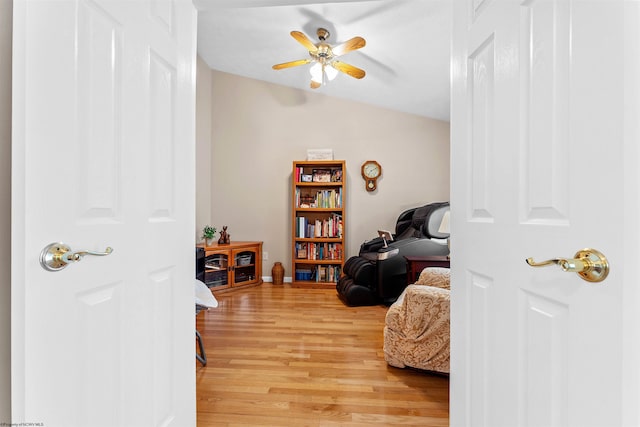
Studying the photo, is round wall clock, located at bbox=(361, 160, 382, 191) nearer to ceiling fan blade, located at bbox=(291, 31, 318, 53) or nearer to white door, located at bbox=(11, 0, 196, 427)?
ceiling fan blade, located at bbox=(291, 31, 318, 53)

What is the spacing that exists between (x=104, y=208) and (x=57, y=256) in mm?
196

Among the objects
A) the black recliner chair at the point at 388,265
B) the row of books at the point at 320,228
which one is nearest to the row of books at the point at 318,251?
the row of books at the point at 320,228

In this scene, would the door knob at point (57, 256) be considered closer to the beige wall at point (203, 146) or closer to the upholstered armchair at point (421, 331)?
the upholstered armchair at point (421, 331)

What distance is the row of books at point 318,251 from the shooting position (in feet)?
15.5

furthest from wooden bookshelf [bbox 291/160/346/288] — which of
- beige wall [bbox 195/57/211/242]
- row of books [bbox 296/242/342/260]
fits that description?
beige wall [bbox 195/57/211/242]

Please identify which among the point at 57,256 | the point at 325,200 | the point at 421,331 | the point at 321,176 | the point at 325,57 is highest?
the point at 325,57

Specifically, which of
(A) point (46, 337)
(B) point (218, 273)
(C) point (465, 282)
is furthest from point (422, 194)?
(A) point (46, 337)

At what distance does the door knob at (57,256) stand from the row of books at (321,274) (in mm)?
4048

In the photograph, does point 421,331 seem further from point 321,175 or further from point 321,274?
point 321,175

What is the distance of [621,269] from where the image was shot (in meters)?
0.57

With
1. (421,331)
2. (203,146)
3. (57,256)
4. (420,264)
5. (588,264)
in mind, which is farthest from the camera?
(203,146)

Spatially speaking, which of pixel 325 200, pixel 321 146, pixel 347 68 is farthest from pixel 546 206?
pixel 321 146

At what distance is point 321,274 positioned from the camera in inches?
186

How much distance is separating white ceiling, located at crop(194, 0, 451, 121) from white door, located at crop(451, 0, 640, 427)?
173cm
